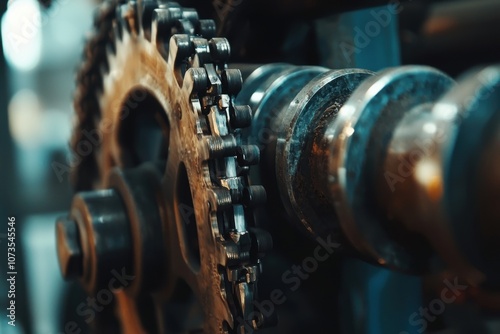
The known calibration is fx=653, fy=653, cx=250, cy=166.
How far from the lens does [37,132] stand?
1339 mm

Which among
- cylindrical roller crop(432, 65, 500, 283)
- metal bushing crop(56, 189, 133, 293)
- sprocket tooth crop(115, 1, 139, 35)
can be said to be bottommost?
metal bushing crop(56, 189, 133, 293)

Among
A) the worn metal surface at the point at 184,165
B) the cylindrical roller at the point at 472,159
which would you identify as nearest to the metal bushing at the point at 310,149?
the worn metal surface at the point at 184,165

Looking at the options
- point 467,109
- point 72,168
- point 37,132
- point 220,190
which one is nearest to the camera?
point 467,109

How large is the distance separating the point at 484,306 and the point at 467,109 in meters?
0.28

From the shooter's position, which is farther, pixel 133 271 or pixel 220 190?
pixel 133 271

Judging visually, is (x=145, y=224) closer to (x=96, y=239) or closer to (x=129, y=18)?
(x=96, y=239)

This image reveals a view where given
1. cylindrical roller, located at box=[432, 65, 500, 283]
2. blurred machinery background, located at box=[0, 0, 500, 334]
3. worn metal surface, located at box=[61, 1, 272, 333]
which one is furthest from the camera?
blurred machinery background, located at box=[0, 0, 500, 334]

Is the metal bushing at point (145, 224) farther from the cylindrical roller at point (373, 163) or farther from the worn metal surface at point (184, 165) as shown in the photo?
the cylindrical roller at point (373, 163)

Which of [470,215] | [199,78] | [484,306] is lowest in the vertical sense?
[484,306]

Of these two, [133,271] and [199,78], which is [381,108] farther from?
[133,271]

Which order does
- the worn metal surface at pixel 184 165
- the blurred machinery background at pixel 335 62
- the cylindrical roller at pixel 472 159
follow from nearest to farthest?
1. the cylindrical roller at pixel 472 159
2. the worn metal surface at pixel 184 165
3. the blurred machinery background at pixel 335 62

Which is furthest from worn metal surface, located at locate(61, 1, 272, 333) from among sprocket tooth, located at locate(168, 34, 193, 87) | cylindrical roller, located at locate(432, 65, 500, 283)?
cylindrical roller, located at locate(432, 65, 500, 283)

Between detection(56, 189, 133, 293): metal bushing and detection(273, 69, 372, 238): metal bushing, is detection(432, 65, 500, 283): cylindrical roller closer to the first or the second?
detection(273, 69, 372, 238): metal bushing

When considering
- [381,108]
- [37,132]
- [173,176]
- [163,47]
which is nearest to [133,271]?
[173,176]
